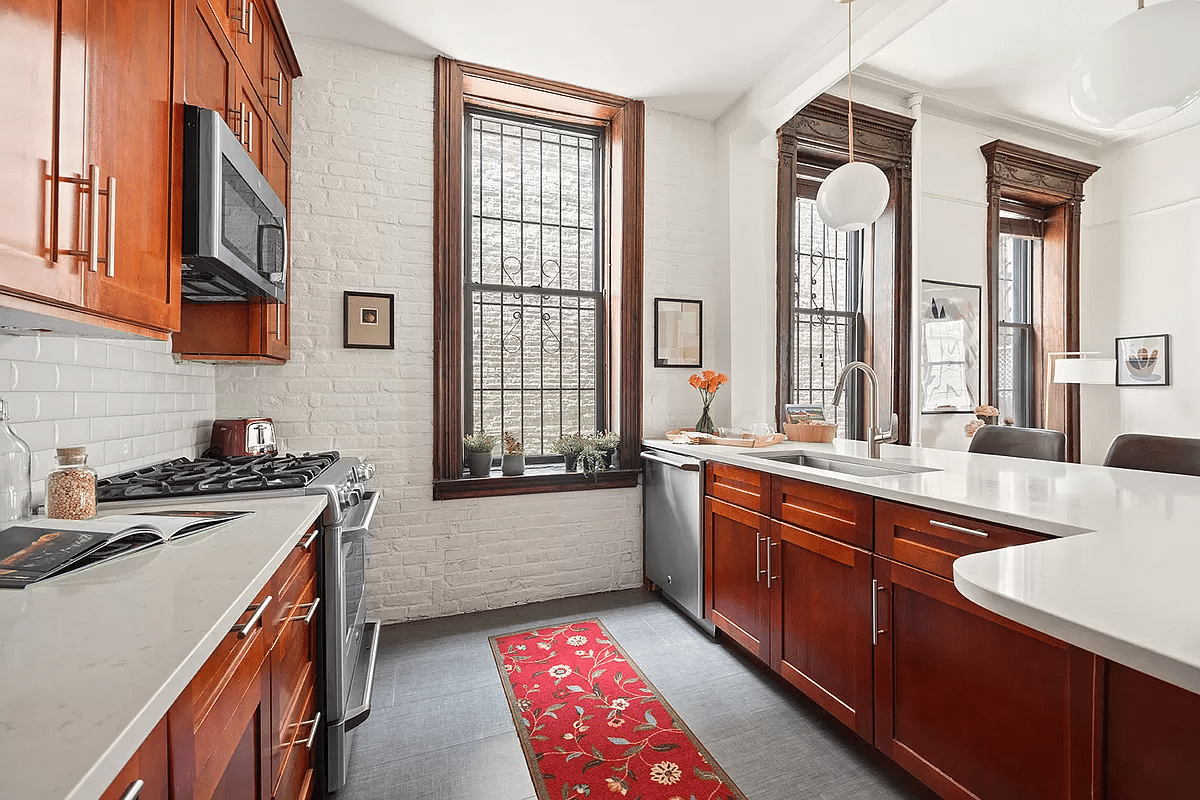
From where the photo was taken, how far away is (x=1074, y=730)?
1166 mm

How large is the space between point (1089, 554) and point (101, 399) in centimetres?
248

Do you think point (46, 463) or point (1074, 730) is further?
point (46, 463)

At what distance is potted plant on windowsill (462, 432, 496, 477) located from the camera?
3.08m

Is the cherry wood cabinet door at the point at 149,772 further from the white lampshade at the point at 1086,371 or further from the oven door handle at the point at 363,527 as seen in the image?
the white lampshade at the point at 1086,371

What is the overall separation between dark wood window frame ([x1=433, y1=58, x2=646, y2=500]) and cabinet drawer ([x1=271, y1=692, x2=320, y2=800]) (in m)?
1.49

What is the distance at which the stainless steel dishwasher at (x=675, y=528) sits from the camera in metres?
2.83

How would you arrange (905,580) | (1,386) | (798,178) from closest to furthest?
1. (1,386)
2. (905,580)
3. (798,178)

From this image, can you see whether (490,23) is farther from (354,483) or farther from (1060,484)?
(1060,484)

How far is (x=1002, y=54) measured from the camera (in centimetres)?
366

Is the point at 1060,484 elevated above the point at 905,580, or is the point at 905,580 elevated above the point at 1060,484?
the point at 1060,484

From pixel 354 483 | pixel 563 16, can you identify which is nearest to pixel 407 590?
pixel 354 483

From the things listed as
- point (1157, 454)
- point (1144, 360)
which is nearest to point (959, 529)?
point (1157, 454)

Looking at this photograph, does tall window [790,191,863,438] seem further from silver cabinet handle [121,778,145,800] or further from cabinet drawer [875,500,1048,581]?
silver cabinet handle [121,778,145,800]

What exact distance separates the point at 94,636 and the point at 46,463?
1.08m
